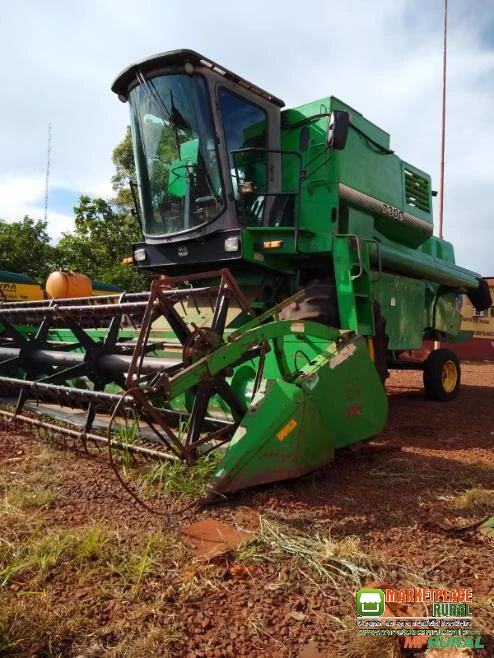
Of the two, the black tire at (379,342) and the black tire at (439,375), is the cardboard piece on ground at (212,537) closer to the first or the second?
the black tire at (379,342)

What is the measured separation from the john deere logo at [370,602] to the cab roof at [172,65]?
3990mm

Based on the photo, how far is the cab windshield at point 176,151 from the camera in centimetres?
434

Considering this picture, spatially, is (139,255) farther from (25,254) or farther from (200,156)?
(25,254)

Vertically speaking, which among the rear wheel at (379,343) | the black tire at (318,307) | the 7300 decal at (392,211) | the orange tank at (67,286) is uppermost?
the 7300 decal at (392,211)

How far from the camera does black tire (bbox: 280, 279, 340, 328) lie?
418 cm

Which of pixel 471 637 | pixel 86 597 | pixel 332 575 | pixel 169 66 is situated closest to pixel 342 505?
pixel 332 575

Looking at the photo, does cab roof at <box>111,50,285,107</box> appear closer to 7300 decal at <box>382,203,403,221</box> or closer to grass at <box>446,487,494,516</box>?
7300 decal at <box>382,203,403,221</box>

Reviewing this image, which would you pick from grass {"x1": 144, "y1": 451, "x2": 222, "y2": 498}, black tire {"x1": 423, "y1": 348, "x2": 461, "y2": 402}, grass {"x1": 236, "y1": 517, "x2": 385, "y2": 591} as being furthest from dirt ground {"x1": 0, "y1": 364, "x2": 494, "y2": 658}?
black tire {"x1": 423, "y1": 348, "x2": 461, "y2": 402}

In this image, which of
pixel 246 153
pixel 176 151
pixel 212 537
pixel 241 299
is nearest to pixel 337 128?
pixel 246 153

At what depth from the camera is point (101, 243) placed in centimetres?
1445

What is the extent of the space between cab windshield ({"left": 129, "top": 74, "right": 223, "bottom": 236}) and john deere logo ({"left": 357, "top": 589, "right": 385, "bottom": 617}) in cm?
325

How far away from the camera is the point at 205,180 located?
4.41m

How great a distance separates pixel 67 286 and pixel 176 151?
2.94 metres

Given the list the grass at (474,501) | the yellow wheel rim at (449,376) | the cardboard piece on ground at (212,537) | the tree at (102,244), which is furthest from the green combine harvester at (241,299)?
the tree at (102,244)
